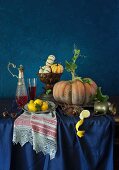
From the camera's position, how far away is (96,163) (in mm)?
1327

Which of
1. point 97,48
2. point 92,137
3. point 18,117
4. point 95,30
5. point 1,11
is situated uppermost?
point 1,11

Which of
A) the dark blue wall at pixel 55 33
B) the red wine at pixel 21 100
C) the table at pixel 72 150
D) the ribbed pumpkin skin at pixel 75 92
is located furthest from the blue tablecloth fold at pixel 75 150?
the dark blue wall at pixel 55 33

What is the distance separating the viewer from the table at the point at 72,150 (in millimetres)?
1284

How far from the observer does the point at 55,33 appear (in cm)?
189

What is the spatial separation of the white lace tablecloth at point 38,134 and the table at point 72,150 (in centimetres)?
3

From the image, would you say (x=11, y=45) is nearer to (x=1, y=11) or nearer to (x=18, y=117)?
(x=1, y=11)

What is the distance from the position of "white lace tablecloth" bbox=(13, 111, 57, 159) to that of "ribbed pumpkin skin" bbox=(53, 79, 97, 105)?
0.23m

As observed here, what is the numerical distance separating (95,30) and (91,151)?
951 mm

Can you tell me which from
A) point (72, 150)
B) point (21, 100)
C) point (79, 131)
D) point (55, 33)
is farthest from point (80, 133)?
point (55, 33)

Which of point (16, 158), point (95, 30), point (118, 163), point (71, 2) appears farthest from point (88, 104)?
point (71, 2)

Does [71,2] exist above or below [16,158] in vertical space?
above

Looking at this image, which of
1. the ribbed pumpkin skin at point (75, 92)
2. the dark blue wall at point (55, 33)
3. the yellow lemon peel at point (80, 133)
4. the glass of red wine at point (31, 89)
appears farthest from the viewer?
the dark blue wall at point (55, 33)

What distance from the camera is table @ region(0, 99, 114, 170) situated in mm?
1284

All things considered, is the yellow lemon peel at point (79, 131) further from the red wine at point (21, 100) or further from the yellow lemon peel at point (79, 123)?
the red wine at point (21, 100)
